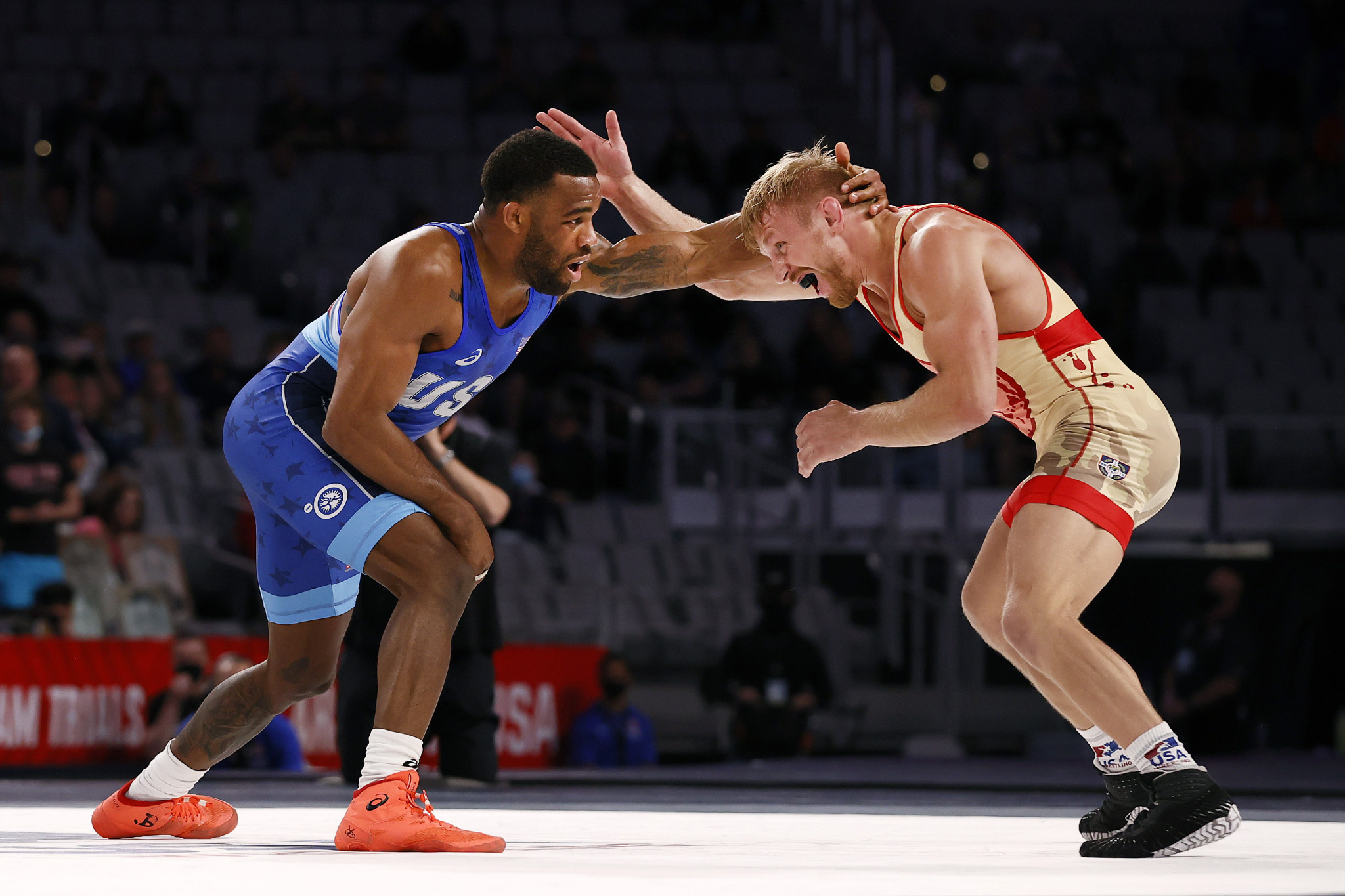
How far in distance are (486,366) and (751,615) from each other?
20.4 ft

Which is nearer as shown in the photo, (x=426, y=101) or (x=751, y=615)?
(x=751, y=615)

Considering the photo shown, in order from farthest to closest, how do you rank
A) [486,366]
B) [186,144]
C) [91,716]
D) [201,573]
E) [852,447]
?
[186,144] < [201,573] < [91,716] < [486,366] < [852,447]

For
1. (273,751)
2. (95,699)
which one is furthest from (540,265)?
(95,699)

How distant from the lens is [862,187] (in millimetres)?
4062

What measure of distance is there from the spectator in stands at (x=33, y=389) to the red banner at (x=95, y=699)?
1.36 metres

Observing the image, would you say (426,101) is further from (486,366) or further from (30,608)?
(486,366)

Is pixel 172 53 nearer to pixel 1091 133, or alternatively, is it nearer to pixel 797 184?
pixel 1091 133

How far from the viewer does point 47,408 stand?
29.6ft

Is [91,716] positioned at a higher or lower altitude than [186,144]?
lower

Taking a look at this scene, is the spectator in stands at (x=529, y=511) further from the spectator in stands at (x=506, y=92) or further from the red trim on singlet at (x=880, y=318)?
the red trim on singlet at (x=880, y=318)

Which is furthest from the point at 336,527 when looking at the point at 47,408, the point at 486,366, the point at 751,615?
the point at 751,615

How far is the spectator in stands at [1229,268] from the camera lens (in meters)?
12.7

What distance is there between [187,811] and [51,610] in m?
4.61

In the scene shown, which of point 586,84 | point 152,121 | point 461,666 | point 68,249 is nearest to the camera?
point 461,666
